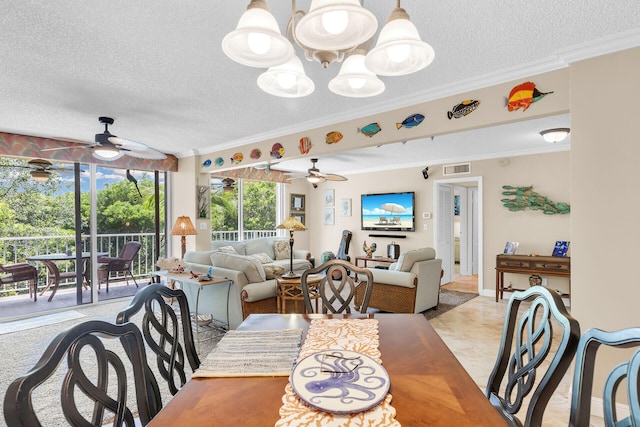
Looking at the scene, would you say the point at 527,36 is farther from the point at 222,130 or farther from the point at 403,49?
the point at 222,130

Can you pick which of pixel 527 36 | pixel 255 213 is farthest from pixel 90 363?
pixel 255 213

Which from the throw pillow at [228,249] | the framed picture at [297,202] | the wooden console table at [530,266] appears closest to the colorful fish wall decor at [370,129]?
the wooden console table at [530,266]

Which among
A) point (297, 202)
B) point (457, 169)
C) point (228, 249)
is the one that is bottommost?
point (228, 249)

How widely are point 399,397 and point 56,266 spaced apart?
5.94m

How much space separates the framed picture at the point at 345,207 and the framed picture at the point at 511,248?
11.3 ft

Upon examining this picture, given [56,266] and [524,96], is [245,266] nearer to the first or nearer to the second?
[524,96]

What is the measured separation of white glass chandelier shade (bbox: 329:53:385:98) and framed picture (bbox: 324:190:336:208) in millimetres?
6490

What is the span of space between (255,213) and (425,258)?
446 cm

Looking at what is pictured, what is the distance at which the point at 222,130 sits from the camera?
4312 millimetres

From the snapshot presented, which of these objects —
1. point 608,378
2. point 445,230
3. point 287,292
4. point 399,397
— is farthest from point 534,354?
point 445,230

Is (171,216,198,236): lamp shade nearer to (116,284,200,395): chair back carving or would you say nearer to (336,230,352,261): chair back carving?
(116,284,200,395): chair back carving

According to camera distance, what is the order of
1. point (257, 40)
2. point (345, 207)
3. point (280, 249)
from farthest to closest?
point (345, 207) < point (280, 249) < point (257, 40)

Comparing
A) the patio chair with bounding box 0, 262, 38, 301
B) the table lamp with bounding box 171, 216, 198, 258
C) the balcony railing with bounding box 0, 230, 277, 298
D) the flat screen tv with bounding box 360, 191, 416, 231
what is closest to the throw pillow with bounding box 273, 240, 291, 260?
the flat screen tv with bounding box 360, 191, 416, 231

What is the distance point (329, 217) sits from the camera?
27.0 ft
